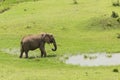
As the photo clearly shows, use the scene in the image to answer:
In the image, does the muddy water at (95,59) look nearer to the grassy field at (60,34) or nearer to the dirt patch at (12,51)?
the grassy field at (60,34)

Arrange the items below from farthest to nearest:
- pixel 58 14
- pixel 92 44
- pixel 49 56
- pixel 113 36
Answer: pixel 58 14 < pixel 113 36 < pixel 92 44 < pixel 49 56

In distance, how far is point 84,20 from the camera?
179ft

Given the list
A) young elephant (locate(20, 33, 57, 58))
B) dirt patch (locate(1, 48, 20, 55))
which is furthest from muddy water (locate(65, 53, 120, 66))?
dirt patch (locate(1, 48, 20, 55))

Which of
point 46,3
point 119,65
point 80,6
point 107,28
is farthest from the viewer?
point 46,3

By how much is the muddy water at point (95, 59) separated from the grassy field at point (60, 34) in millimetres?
1237

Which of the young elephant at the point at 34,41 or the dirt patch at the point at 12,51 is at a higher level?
the young elephant at the point at 34,41

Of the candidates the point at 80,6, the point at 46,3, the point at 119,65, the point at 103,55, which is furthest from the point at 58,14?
the point at 119,65

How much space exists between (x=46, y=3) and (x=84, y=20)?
54.4 ft

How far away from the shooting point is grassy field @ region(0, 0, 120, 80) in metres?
29.1

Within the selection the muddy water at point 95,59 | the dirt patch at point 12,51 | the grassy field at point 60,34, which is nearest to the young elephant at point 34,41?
the grassy field at point 60,34

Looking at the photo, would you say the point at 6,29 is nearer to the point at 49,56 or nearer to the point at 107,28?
the point at 107,28

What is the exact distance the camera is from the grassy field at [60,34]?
95.3 feet

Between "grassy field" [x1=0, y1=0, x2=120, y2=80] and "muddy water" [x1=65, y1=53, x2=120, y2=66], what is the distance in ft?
4.06

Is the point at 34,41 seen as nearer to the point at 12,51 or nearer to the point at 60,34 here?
the point at 12,51
